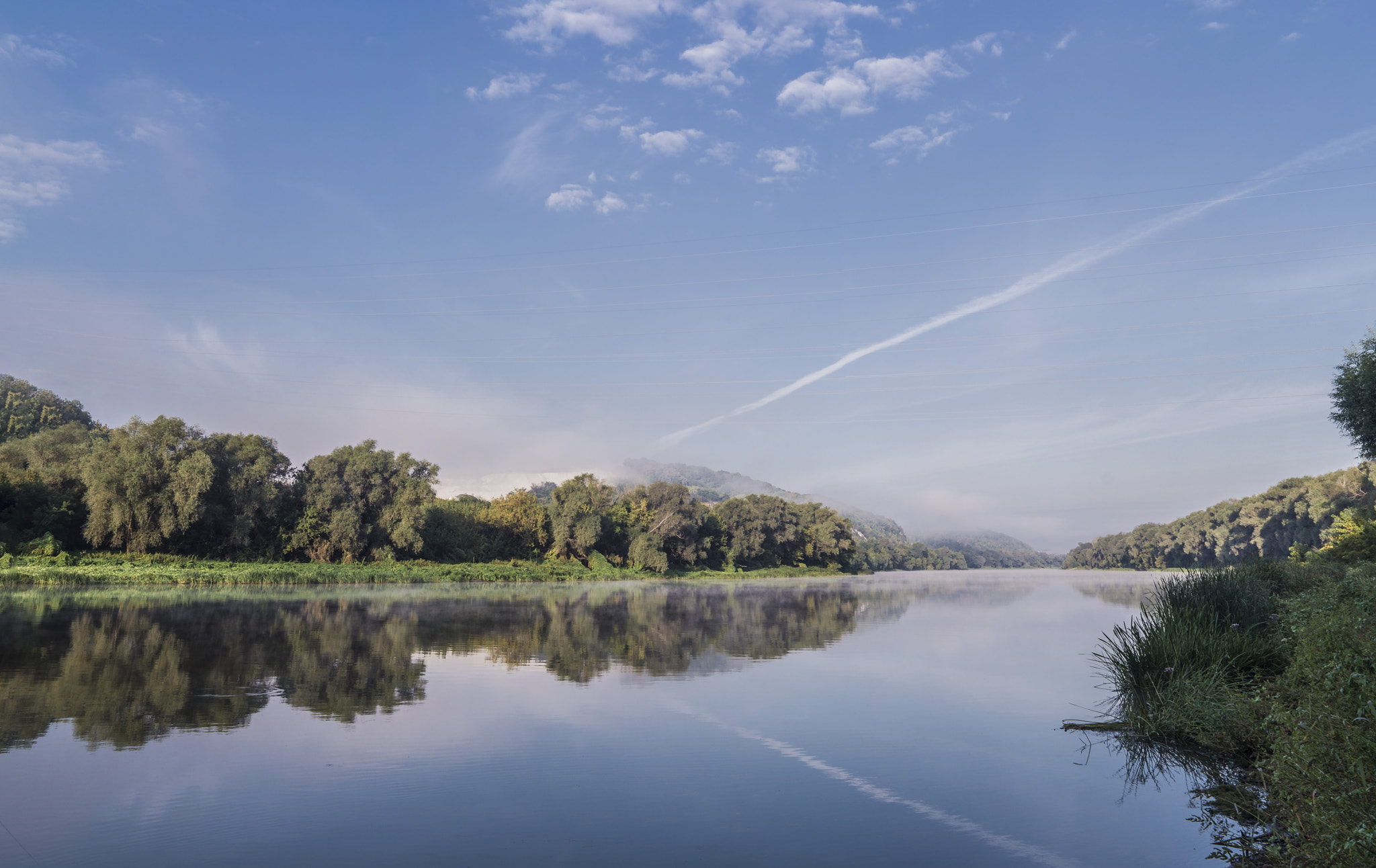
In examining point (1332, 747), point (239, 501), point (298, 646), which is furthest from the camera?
point (239, 501)

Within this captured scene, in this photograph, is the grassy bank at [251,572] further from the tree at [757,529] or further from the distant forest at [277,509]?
the tree at [757,529]

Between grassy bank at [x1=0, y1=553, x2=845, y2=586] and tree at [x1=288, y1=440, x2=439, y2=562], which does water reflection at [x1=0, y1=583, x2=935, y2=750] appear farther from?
tree at [x1=288, y1=440, x2=439, y2=562]

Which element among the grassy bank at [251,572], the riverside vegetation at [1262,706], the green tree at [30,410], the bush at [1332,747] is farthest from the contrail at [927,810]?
the green tree at [30,410]

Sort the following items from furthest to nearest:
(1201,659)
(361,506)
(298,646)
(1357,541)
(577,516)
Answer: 1. (577,516)
2. (361,506)
3. (1357,541)
4. (298,646)
5. (1201,659)

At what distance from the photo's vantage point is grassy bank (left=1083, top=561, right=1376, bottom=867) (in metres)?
5.37

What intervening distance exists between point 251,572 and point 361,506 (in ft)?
49.5

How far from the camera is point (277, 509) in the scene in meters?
59.0

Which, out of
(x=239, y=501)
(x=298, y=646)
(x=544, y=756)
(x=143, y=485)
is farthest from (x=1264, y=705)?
(x=239, y=501)

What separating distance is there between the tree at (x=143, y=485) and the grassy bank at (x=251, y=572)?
73.6 inches

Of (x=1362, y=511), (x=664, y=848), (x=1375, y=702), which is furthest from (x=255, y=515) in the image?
(x=1362, y=511)

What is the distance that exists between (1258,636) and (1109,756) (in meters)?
4.50

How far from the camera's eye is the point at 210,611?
2736cm

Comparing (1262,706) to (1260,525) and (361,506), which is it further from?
(1260,525)

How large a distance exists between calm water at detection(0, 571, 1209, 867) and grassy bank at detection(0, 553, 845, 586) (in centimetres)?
2497
